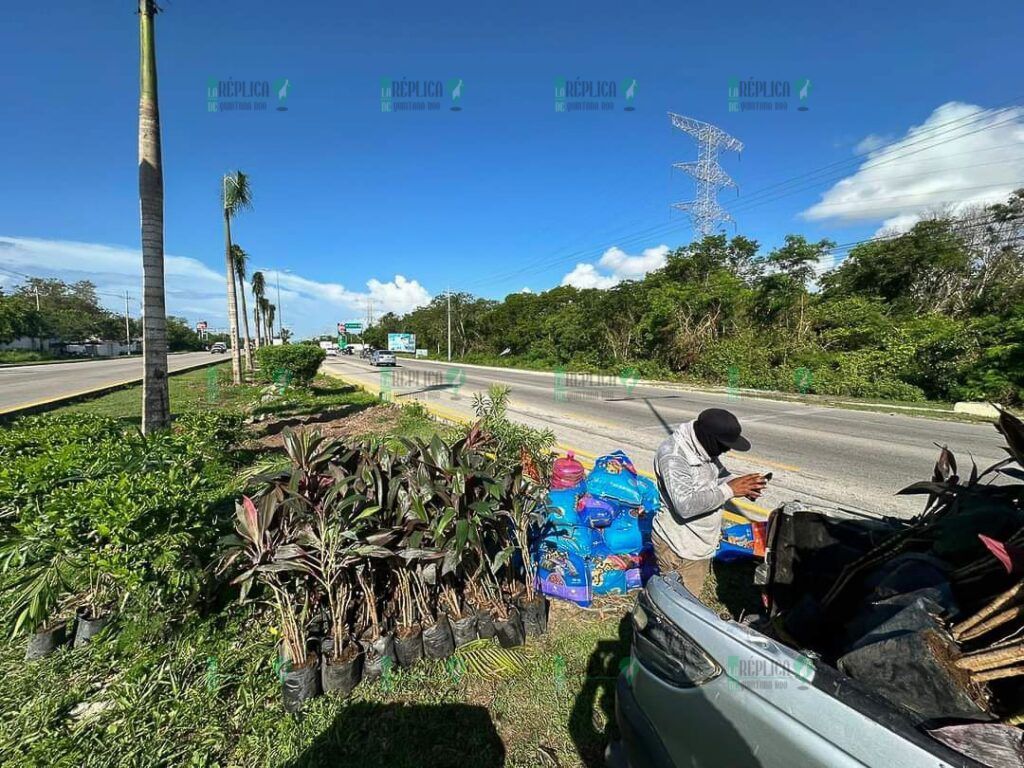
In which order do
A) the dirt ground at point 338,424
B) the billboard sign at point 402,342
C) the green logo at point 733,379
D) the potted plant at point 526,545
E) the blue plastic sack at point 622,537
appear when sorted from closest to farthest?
1. the potted plant at point 526,545
2. the blue plastic sack at point 622,537
3. the dirt ground at point 338,424
4. the green logo at point 733,379
5. the billboard sign at point 402,342

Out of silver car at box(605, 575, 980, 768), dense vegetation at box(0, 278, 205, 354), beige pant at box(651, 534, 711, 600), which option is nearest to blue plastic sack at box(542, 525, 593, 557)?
beige pant at box(651, 534, 711, 600)

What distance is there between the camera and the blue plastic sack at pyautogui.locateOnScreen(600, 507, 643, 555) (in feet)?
11.5

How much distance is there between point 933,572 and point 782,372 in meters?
18.1

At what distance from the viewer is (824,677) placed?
109cm

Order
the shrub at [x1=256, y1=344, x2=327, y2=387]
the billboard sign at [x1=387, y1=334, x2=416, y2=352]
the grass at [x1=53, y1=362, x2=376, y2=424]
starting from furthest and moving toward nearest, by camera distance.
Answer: the billboard sign at [x1=387, y1=334, x2=416, y2=352] → the shrub at [x1=256, y1=344, x2=327, y2=387] → the grass at [x1=53, y1=362, x2=376, y2=424]

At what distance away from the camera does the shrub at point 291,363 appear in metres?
14.0

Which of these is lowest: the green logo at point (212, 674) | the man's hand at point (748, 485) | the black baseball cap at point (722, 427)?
the green logo at point (212, 674)

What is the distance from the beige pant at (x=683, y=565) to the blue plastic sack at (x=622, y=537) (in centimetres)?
83

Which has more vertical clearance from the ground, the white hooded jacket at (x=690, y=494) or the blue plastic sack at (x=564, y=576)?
the white hooded jacket at (x=690, y=494)

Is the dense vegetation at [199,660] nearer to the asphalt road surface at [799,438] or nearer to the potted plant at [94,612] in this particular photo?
the potted plant at [94,612]

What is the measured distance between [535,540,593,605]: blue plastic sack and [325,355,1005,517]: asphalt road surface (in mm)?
2698

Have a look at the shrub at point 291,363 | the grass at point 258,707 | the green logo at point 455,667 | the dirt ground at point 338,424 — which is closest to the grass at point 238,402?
the shrub at point 291,363

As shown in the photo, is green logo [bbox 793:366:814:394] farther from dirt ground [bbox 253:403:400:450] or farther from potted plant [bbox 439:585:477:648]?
potted plant [bbox 439:585:477:648]

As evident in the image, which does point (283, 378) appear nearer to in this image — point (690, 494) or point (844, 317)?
point (690, 494)
